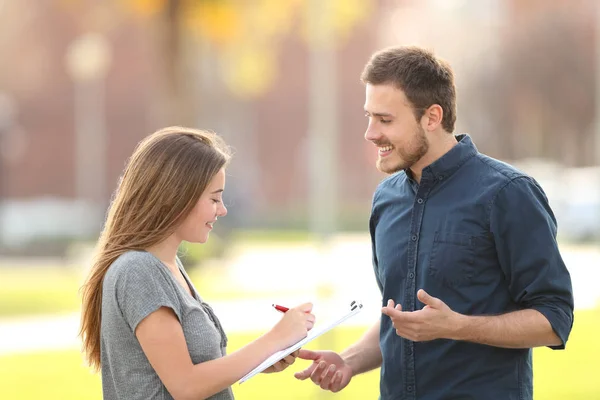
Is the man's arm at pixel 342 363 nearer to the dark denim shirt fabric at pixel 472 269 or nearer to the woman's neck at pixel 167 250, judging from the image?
the dark denim shirt fabric at pixel 472 269

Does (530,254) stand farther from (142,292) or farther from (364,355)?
(142,292)

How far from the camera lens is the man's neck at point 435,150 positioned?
4004 mm

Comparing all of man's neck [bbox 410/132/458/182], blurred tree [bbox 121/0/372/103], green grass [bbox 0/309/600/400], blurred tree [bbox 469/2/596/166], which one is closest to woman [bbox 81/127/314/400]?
man's neck [bbox 410/132/458/182]

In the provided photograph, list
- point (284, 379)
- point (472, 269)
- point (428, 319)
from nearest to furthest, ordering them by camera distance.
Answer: point (428, 319)
point (472, 269)
point (284, 379)

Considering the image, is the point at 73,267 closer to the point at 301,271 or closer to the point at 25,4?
the point at 301,271

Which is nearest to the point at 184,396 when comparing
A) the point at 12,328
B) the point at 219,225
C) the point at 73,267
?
the point at 12,328

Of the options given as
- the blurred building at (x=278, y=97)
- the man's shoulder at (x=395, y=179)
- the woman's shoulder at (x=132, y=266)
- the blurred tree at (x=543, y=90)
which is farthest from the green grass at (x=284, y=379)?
the blurred tree at (x=543, y=90)

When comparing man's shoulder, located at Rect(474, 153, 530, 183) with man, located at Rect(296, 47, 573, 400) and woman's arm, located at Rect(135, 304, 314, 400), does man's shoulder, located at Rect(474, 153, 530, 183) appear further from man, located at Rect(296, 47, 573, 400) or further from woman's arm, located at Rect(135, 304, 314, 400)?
woman's arm, located at Rect(135, 304, 314, 400)

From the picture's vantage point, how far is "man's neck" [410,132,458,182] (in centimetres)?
400

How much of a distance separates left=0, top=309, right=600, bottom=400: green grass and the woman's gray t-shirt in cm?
584

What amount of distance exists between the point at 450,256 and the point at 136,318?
1080 millimetres

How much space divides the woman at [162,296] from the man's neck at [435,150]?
0.71 metres

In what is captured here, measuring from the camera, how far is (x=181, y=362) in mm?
3434

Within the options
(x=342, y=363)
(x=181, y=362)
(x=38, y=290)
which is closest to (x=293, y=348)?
(x=181, y=362)
